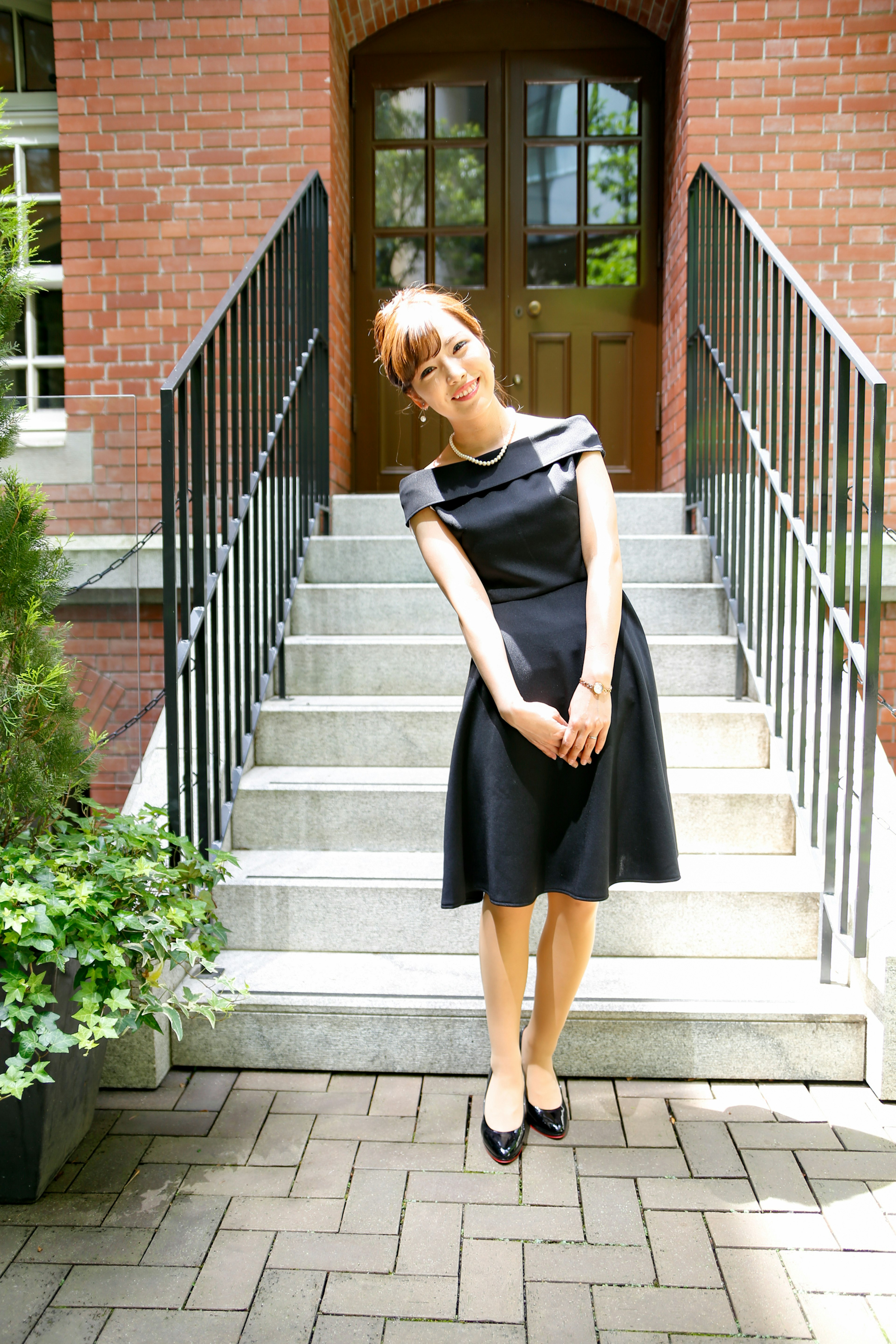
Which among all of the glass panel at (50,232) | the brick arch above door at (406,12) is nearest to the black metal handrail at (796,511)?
the brick arch above door at (406,12)

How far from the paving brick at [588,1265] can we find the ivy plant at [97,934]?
2.41 ft

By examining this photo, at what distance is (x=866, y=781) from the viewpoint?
7.22 feet

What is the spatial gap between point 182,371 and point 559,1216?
A: 201 cm

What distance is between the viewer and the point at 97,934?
1833 millimetres

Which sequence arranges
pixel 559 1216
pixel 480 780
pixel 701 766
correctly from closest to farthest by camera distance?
pixel 559 1216 < pixel 480 780 < pixel 701 766

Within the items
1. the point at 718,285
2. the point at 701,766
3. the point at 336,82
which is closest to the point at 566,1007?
the point at 701,766

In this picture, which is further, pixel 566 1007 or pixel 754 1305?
pixel 566 1007

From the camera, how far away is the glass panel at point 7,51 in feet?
15.1

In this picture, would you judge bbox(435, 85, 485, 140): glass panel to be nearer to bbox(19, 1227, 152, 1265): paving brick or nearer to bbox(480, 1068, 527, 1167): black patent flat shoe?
bbox(480, 1068, 527, 1167): black patent flat shoe

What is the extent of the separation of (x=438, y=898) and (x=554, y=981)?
545 millimetres

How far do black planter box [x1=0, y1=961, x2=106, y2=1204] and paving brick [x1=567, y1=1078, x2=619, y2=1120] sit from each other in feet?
3.40

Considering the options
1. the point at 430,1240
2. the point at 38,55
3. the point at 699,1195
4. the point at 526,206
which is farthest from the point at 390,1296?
the point at 38,55

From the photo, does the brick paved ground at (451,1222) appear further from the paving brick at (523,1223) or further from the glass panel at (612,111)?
the glass panel at (612,111)

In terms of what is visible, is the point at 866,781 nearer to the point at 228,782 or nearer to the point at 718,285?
the point at 228,782
